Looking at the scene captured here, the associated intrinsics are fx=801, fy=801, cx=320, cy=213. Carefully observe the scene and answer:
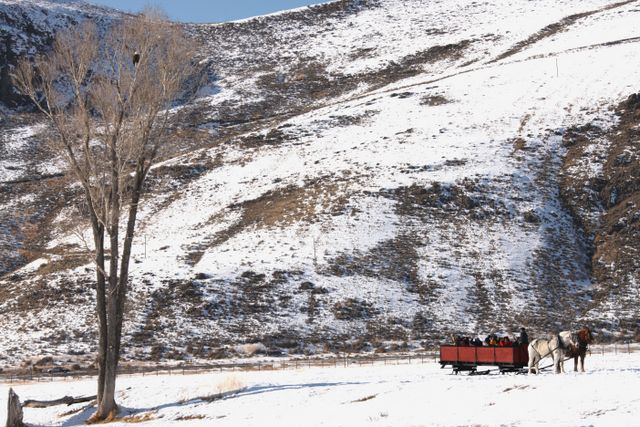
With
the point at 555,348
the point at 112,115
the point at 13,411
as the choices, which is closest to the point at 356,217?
the point at 112,115

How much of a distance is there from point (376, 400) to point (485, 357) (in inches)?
253

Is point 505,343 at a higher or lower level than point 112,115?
lower

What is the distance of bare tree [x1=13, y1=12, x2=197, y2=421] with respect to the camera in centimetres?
2811

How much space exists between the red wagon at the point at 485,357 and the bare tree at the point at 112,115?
12063 millimetres

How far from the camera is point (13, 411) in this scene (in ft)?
90.1

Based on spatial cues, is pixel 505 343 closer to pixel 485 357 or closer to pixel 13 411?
pixel 485 357

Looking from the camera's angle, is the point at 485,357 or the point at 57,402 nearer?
the point at 485,357

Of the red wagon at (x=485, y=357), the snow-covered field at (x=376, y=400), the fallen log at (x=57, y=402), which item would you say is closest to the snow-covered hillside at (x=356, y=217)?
the snow-covered field at (x=376, y=400)

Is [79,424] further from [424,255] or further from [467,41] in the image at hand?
[467,41]

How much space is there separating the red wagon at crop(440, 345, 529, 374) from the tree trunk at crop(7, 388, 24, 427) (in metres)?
15.1

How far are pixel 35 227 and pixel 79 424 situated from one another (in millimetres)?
56993

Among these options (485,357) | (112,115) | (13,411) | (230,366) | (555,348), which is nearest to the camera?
(555,348)

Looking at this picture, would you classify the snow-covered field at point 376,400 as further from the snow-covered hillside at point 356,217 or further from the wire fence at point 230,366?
the snow-covered hillside at point 356,217

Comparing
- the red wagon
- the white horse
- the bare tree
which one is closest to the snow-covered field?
the white horse
